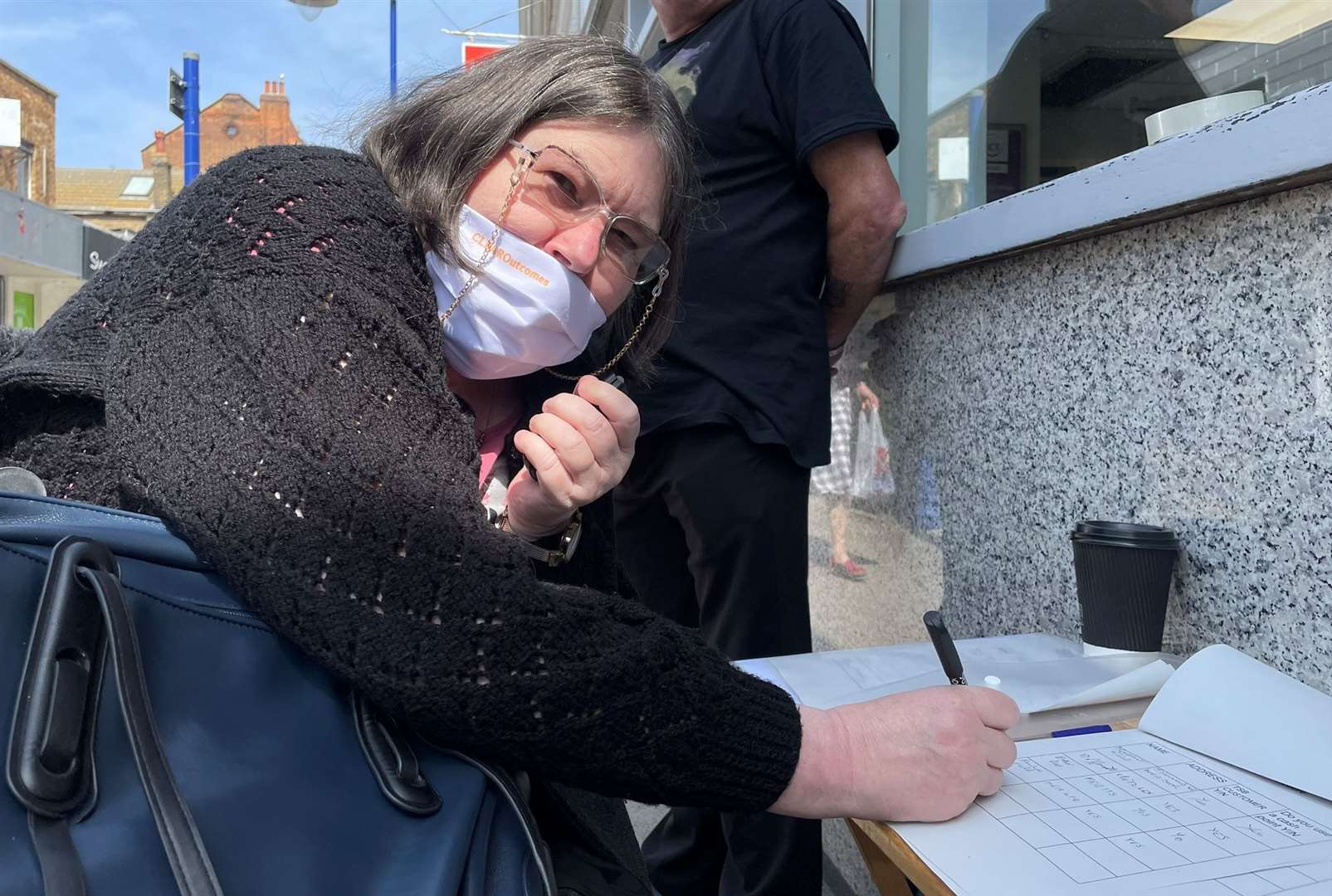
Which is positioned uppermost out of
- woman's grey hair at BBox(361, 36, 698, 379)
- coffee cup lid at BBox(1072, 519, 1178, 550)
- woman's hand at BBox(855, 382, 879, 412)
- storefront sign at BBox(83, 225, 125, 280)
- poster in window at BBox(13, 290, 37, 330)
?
storefront sign at BBox(83, 225, 125, 280)

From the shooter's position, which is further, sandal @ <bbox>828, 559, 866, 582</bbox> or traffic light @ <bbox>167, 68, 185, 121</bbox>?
traffic light @ <bbox>167, 68, 185, 121</bbox>

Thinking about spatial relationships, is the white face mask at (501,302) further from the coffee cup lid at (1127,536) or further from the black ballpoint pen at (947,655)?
the coffee cup lid at (1127,536)

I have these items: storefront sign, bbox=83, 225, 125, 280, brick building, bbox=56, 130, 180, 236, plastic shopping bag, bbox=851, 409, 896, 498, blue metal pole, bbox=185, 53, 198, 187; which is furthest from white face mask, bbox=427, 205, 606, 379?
brick building, bbox=56, 130, 180, 236

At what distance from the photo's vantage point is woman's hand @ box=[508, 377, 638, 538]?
1.17m

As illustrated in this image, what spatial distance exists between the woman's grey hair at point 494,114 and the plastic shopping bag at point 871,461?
3.77 feet

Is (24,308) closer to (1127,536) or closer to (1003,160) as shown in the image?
(1003,160)

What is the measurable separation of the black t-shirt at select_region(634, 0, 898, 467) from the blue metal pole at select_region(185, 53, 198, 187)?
320 inches

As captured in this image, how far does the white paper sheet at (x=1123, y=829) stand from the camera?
784mm

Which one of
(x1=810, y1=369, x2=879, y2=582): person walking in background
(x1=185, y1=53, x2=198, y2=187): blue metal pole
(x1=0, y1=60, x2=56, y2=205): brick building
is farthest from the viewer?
(x1=0, y1=60, x2=56, y2=205): brick building

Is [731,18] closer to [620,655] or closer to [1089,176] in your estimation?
[1089,176]

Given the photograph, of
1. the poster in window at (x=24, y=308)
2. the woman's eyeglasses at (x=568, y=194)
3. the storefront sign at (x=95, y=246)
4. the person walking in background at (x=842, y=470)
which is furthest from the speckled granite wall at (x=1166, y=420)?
the storefront sign at (x=95, y=246)

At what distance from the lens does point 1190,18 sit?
1.67 m

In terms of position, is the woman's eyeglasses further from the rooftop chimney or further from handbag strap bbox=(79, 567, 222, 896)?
the rooftop chimney

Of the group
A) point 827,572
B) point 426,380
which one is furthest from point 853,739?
point 827,572
